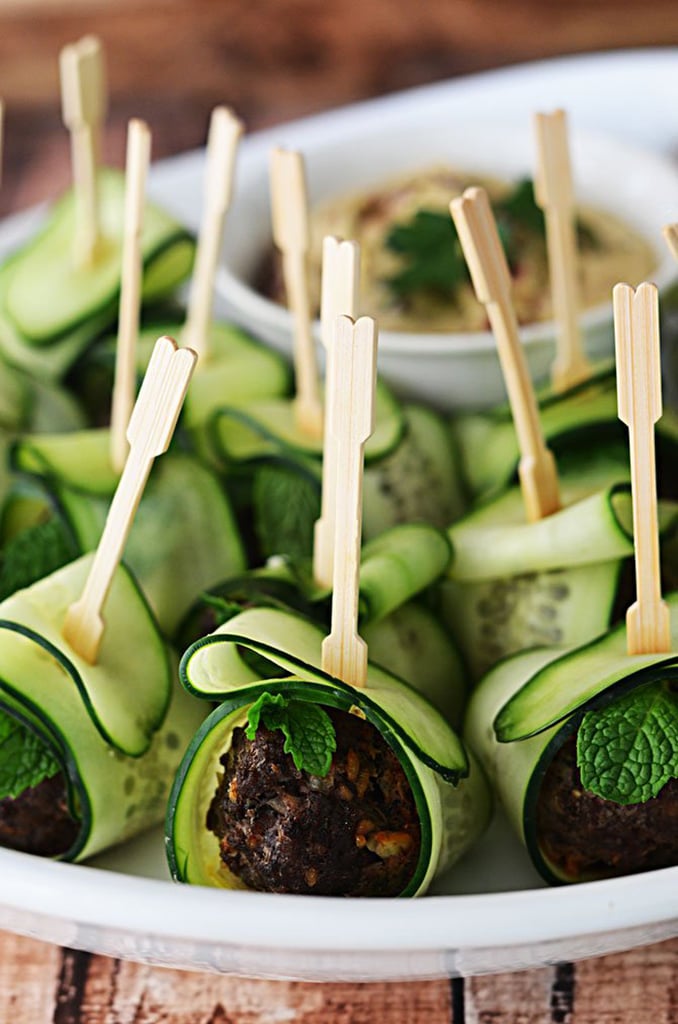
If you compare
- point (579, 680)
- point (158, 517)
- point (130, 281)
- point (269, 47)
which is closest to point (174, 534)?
point (158, 517)

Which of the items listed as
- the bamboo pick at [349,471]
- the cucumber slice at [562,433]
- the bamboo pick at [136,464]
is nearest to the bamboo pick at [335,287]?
the bamboo pick at [349,471]

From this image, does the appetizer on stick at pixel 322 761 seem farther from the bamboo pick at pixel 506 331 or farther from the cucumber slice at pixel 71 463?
the cucumber slice at pixel 71 463

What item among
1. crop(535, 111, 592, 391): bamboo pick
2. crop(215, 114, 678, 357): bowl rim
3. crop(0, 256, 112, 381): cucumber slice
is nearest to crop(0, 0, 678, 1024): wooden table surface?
crop(215, 114, 678, 357): bowl rim

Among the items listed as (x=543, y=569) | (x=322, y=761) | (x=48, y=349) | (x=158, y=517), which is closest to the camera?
(x=322, y=761)

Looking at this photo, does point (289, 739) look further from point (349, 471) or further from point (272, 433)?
point (272, 433)

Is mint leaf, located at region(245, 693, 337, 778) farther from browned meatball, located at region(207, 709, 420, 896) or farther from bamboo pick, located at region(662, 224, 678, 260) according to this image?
bamboo pick, located at region(662, 224, 678, 260)

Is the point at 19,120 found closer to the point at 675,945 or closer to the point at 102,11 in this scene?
the point at 102,11

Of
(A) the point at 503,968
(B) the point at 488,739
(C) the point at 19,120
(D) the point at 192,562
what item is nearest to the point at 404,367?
(D) the point at 192,562
